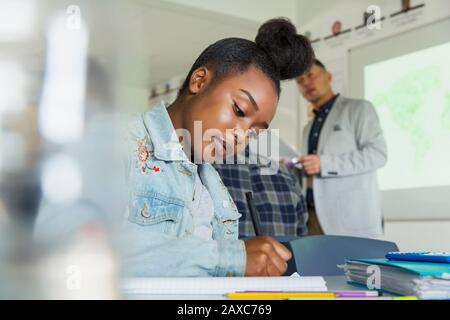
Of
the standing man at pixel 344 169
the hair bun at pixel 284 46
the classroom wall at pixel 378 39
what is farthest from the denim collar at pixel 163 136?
the classroom wall at pixel 378 39

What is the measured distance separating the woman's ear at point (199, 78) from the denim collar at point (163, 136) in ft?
0.12

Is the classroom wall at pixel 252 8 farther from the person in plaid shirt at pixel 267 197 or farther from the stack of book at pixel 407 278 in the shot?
the person in plaid shirt at pixel 267 197

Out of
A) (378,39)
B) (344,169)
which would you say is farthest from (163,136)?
(378,39)

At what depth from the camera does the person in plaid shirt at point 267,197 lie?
1.13 metres

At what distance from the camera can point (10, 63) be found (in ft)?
0.66

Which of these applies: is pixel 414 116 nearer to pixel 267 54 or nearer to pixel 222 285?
pixel 267 54

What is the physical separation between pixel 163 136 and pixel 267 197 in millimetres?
662

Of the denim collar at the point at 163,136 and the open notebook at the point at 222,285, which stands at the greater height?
the denim collar at the point at 163,136

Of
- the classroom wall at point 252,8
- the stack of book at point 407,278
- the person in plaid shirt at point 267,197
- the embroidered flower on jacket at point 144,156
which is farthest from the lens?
the person in plaid shirt at point 267,197

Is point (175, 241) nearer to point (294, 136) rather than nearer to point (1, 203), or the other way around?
point (1, 203)

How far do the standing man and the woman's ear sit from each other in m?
1.04

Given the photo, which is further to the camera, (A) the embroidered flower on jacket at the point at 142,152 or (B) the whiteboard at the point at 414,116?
(B) the whiteboard at the point at 414,116

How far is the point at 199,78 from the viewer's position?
547 millimetres

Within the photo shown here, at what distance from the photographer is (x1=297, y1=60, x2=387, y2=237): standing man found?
1.58 metres
